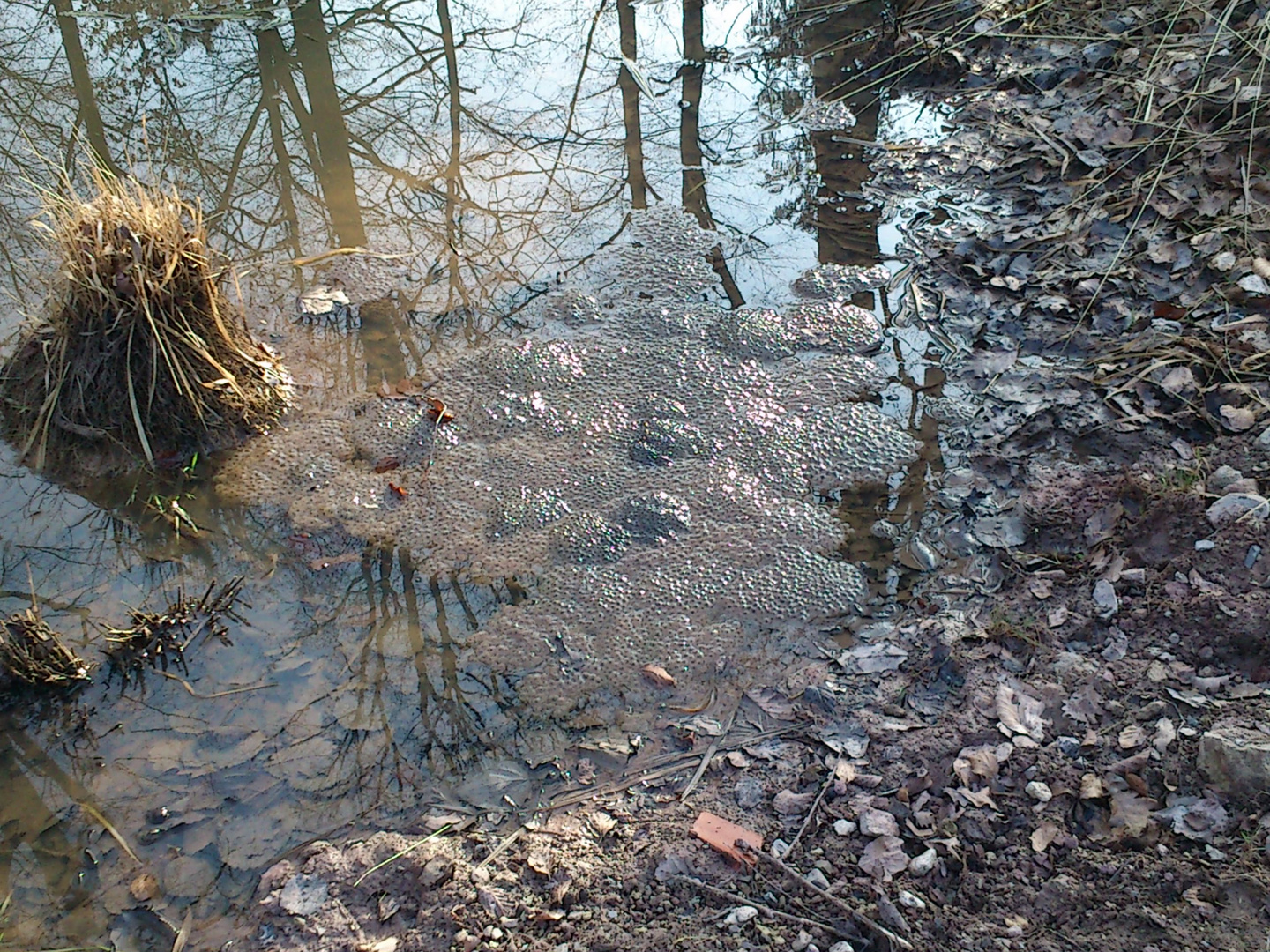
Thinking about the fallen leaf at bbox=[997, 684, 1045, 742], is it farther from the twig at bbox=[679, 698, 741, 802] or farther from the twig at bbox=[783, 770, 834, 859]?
the twig at bbox=[679, 698, 741, 802]

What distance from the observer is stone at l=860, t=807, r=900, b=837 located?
6.16 ft

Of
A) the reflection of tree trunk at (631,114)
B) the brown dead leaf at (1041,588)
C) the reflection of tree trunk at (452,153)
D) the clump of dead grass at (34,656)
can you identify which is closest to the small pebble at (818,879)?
the brown dead leaf at (1041,588)

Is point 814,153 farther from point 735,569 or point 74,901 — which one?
point 74,901

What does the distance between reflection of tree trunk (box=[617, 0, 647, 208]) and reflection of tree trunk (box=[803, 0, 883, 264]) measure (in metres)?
0.79

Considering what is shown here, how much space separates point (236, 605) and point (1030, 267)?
2930 millimetres

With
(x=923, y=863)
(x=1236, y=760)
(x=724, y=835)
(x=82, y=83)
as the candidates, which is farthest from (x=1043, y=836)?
(x=82, y=83)

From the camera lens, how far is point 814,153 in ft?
14.2

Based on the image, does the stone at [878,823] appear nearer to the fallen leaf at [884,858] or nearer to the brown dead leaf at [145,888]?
the fallen leaf at [884,858]

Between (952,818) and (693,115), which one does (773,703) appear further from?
(693,115)

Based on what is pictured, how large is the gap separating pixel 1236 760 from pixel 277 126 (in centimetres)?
452

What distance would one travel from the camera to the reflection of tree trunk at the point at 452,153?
376 centimetres

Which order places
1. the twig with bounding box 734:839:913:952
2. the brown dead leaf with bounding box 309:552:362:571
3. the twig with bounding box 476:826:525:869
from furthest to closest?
the brown dead leaf with bounding box 309:552:362:571 < the twig with bounding box 476:826:525:869 < the twig with bounding box 734:839:913:952

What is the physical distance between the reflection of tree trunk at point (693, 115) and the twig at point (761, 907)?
2792 mm

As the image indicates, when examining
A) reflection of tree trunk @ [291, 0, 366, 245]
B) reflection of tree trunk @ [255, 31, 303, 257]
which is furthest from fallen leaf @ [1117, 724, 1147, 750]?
reflection of tree trunk @ [255, 31, 303, 257]
